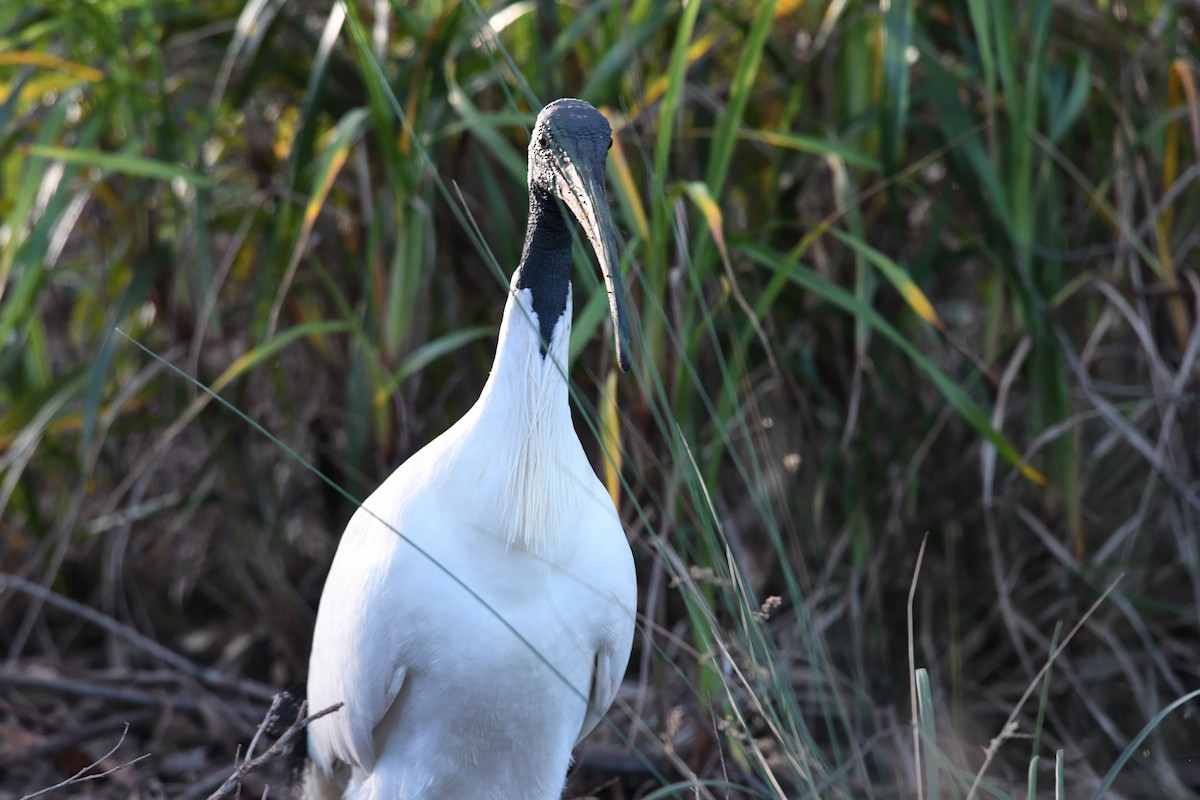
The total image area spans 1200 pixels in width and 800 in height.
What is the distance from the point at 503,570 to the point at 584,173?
1.82 ft

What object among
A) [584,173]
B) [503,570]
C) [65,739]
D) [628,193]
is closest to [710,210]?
[628,193]

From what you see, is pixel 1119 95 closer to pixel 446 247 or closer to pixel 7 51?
pixel 446 247

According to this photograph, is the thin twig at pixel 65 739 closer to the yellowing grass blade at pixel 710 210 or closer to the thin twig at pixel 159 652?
the thin twig at pixel 159 652

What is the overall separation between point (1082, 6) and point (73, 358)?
2.66m

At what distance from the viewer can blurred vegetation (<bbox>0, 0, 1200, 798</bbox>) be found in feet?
8.48

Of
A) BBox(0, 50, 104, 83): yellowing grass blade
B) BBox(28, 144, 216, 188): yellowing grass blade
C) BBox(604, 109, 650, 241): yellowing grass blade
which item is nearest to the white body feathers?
BBox(604, 109, 650, 241): yellowing grass blade

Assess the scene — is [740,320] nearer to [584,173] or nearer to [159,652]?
[584,173]

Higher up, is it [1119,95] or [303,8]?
[303,8]

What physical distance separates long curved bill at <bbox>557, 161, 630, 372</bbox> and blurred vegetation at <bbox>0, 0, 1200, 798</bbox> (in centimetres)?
70

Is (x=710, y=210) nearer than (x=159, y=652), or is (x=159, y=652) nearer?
(x=710, y=210)

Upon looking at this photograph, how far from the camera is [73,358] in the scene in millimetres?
3547

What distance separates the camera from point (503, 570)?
1.83m

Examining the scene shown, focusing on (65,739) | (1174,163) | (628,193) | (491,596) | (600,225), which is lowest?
(65,739)

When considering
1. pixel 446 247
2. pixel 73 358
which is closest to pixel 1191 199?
pixel 446 247
